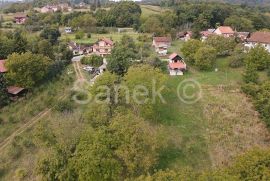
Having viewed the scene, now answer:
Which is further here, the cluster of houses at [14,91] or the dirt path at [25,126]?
the cluster of houses at [14,91]

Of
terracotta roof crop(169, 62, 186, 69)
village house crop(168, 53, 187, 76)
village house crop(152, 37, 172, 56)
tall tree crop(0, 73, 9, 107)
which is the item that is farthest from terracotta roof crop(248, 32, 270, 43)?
tall tree crop(0, 73, 9, 107)

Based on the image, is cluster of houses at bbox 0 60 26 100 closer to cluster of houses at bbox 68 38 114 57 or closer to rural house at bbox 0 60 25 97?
rural house at bbox 0 60 25 97

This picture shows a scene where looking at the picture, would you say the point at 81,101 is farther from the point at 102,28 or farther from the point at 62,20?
the point at 62,20

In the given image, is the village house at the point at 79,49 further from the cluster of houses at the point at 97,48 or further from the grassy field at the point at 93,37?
the grassy field at the point at 93,37

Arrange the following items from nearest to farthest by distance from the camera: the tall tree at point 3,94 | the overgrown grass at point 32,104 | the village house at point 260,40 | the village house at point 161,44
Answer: the overgrown grass at point 32,104
the tall tree at point 3,94
the village house at point 260,40
the village house at point 161,44

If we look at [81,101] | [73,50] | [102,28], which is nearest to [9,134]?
[81,101]

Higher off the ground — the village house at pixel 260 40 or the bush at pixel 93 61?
the village house at pixel 260 40

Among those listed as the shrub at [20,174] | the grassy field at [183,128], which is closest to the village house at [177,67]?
the grassy field at [183,128]
